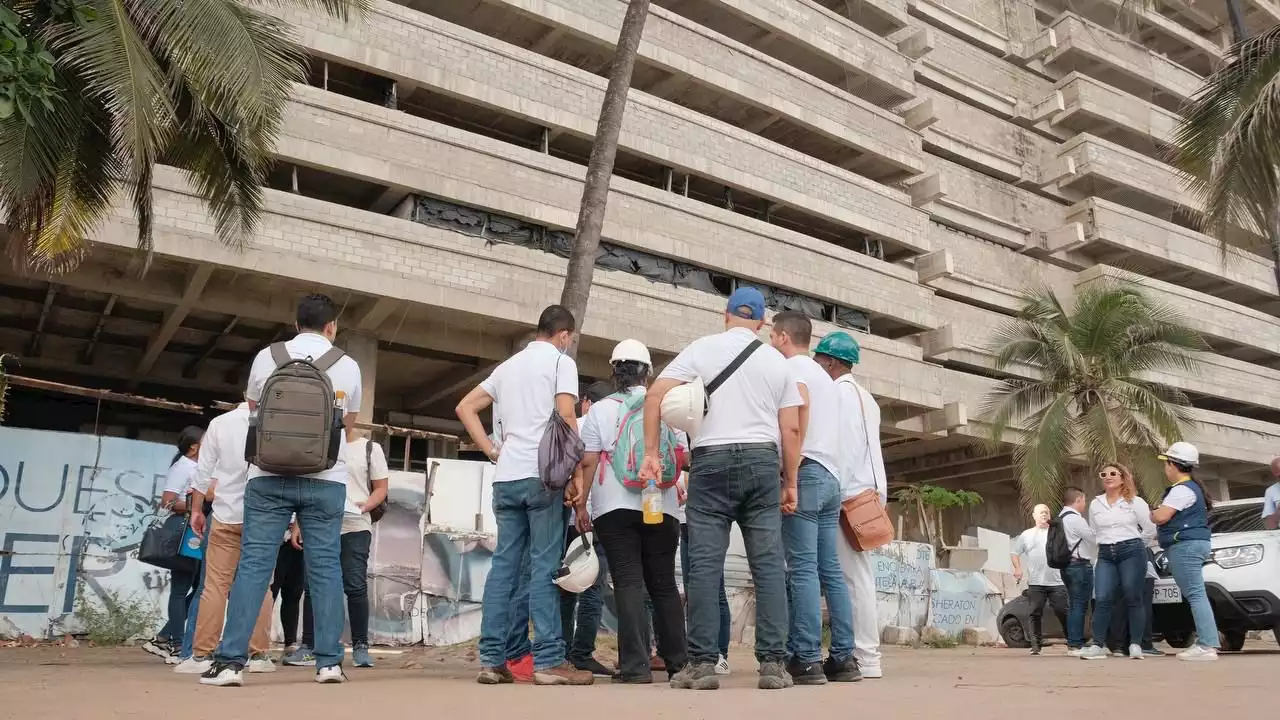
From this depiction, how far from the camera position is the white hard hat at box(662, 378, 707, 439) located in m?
4.81

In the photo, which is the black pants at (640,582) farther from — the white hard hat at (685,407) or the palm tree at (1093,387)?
the palm tree at (1093,387)

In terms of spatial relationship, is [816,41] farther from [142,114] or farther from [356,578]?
[356,578]

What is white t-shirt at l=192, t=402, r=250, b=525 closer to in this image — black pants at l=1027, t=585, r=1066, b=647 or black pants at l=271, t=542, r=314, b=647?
black pants at l=271, t=542, r=314, b=647

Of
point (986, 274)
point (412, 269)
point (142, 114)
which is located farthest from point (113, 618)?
point (986, 274)

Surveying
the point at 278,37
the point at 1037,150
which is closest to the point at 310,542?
the point at 278,37

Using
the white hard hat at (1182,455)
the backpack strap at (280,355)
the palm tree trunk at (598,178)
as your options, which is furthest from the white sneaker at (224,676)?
the white hard hat at (1182,455)

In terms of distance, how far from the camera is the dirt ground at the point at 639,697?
3.56m

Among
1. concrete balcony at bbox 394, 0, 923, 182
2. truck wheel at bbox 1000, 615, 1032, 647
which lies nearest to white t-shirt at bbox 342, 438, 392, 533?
truck wheel at bbox 1000, 615, 1032, 647

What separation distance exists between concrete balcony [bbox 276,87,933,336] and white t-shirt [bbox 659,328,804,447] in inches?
565

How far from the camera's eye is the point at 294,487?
16.2ft

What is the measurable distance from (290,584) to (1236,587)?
7.71 meters

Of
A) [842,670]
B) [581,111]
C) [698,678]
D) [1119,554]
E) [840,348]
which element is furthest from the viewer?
[581,111]

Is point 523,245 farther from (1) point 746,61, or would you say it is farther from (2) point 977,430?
(2) point 977,430

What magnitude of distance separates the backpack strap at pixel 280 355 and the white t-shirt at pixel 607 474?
4.93 feet
